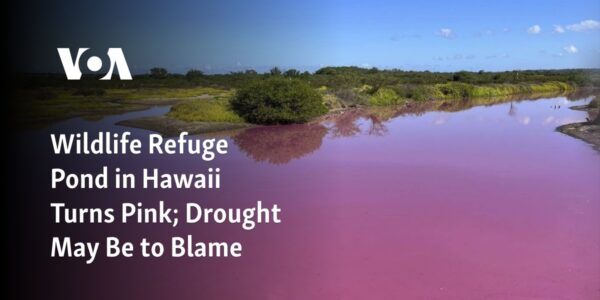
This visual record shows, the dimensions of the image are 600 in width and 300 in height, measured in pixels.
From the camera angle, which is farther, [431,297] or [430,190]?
[430,190]

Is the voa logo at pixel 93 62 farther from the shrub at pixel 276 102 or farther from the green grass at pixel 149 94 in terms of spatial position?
the green grass at pixel 149 94

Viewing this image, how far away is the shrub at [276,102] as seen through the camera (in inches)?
797

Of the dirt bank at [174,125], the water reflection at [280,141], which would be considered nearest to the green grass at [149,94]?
the dirt bank at [174,125]

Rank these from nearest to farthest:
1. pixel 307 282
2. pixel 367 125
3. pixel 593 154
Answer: pixel 307 282
pixel 593 154
pixel 367 125

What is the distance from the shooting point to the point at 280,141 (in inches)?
663

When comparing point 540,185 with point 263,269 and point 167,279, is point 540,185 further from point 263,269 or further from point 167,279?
point 167,279

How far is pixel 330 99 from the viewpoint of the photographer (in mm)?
26375

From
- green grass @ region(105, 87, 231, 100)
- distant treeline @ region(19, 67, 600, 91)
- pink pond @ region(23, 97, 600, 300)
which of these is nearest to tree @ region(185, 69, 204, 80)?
distant treeline @ region(19, 67, 600, 91)

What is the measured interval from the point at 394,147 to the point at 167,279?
10.6 meters

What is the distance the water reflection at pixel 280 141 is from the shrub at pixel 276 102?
18.5 inches

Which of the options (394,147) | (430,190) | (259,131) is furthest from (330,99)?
(430,190)

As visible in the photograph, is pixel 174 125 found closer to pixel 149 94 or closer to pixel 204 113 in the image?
pixel 204 113

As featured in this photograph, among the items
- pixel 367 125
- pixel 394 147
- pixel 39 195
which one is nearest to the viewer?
pixel 39 195

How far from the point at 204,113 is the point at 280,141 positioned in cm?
476
